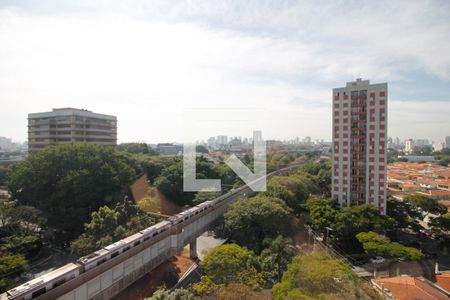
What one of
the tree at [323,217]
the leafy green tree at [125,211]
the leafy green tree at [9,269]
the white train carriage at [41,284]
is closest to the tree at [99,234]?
the leafy green tree at [125,211]

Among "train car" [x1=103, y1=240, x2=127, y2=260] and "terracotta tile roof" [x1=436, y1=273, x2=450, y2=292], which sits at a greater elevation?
"train car" [x1=103, y1=240, x2=127, y2=260]

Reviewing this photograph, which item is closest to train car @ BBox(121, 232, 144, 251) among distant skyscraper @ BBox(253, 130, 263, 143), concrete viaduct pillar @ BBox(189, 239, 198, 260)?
concrete viaduct pillar @ BBox(189, 239, 198, 260)

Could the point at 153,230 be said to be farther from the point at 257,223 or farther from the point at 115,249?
the point at 257,223

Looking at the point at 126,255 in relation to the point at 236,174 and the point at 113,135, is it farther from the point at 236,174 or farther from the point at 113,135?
the point at 113,135

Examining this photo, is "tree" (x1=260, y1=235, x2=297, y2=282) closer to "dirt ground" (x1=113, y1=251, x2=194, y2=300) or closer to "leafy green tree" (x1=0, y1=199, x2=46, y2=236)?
"dirt ground" (x1=113, y1=251, x2=194, y2=300)

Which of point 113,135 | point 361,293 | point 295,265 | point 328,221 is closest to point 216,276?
point 295,265

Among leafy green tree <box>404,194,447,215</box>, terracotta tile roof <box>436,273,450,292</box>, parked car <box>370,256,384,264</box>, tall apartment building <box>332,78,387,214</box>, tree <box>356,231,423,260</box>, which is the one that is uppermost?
tall apartment building <box>332,78,387,214</box>

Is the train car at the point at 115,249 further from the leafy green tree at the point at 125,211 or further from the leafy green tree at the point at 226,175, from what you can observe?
the leafy green tree at the point at 226,175

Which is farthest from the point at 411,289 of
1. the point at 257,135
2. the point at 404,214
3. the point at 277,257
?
the point at 257,135
